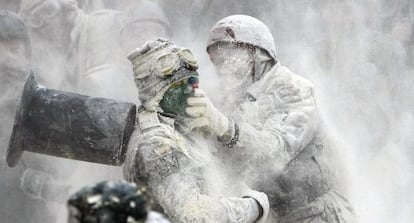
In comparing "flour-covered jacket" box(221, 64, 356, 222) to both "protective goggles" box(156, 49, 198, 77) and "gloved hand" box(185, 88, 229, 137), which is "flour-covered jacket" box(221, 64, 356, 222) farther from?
"protective goggles" box(156, 49, 198, 77)

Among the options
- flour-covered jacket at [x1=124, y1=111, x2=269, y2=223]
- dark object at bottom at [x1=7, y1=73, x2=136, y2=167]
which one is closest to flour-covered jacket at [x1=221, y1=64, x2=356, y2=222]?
flour-covered jacket at [x1=124, y1=111, x2=269, y2=223]

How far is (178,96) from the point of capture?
5.52m

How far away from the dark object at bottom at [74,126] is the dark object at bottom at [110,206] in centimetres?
282

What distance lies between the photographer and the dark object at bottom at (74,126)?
564 centimetres

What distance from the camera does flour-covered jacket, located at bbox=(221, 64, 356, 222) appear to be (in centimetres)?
597

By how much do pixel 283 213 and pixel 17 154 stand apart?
1.65m

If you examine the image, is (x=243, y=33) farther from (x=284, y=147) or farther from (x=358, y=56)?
(x=358, y=56)

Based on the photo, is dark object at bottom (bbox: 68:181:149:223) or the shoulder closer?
dark object at bottom (bbox: 68:181:149:223)

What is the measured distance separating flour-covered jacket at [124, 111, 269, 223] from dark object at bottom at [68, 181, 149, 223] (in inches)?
97.5

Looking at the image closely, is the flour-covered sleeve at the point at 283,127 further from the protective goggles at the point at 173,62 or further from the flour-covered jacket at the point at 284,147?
the protective goggles at the point at 173,62

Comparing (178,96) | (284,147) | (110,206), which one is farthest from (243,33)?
(110,206)

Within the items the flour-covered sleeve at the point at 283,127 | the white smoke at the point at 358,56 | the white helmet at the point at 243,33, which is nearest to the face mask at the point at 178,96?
the flour-covered sleeve at the point at 283,127

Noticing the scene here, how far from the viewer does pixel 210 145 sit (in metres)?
5.80

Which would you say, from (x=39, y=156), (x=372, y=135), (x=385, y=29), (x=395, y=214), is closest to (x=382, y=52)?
(x=385, y=29)
